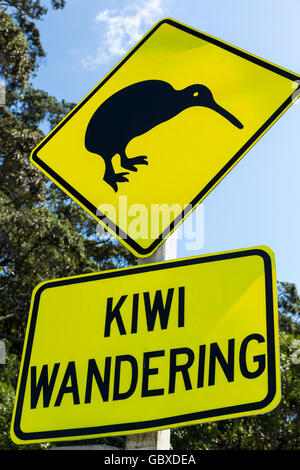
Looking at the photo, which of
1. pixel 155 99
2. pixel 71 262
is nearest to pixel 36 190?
pixel 71 262

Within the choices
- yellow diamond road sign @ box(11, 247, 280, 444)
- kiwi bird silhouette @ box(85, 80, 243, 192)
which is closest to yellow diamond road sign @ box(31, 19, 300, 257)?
kiwi bird silhouette @ box(85, 80, 243, 192)

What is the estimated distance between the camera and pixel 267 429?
32.6ft

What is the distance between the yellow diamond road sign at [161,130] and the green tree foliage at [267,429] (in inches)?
332

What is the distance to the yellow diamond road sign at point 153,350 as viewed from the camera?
1147mm

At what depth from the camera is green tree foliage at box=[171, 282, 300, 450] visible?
369 inches

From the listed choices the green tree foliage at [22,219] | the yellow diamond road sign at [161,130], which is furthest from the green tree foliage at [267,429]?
the yellow diamond road sign at [161,130]

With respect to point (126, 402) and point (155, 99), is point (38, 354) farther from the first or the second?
point (155, 99)

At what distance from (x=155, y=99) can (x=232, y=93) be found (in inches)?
10.4

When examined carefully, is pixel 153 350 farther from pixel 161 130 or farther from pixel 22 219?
pixel 22 219

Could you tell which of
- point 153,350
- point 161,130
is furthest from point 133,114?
point 153,350

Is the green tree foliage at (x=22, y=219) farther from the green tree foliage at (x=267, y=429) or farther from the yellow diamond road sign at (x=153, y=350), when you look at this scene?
the yellow diamond road sign at (x=153, y=350)

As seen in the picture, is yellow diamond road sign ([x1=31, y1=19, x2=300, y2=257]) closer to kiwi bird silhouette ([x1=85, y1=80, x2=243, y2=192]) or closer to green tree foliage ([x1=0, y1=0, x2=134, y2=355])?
kiwi bird silhouette ([x1=85, y1=80, x2=243, y2=192])

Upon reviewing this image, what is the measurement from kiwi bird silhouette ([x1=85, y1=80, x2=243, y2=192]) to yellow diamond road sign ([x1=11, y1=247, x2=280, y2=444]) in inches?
15.3

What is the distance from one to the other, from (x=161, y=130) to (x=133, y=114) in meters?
0.14
